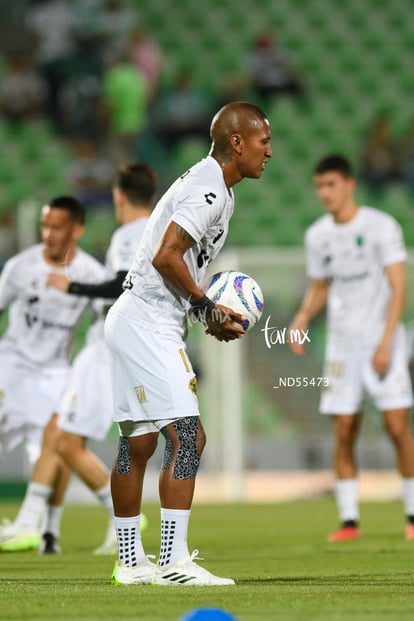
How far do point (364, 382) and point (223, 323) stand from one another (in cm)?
368

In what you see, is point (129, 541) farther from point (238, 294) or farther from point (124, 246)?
point (124, 246)

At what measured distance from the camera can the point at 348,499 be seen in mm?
8625

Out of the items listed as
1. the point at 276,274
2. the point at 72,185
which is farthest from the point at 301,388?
the point at 72,185

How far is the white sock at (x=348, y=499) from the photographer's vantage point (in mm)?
8586

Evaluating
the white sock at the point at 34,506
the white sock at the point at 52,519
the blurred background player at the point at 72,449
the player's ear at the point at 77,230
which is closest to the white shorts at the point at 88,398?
the blurred background player at the point at 72,449

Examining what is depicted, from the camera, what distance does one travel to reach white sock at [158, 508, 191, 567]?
5.29 metres

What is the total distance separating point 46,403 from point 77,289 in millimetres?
1336

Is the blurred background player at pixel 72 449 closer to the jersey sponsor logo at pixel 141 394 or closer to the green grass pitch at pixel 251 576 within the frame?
the green grass pitch at pixel 251 576

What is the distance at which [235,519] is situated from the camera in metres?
10.8

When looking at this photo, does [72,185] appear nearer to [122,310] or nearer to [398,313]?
[398,313]

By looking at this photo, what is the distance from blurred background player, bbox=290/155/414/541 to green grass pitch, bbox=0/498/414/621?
63cm

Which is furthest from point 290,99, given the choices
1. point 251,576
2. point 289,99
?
point 251,576

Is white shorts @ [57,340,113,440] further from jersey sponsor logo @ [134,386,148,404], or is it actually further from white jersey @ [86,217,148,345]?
jersey sponsor logo @ [134,386,148,404]

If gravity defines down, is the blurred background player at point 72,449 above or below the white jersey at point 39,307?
below
